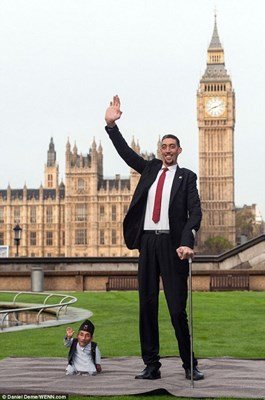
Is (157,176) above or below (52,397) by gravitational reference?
above

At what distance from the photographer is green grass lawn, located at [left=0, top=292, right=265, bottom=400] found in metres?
7.91

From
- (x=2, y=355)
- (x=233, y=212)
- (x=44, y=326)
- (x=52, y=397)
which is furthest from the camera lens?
(x=233, y=212)

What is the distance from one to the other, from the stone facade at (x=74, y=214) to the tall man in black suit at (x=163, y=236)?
9105 cm

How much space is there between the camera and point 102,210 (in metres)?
99.0

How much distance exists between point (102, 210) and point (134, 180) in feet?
17.7

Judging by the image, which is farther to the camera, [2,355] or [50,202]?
[50,202]

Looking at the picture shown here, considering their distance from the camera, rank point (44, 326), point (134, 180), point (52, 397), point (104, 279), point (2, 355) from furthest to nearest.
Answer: point (134, 180), point (104, 279), point (44, 326), point (2, 355), point (52, 397)

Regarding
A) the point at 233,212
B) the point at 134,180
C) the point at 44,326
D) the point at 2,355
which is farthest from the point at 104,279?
the point at 233,212

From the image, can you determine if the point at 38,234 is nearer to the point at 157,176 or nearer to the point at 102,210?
the point at 102,210

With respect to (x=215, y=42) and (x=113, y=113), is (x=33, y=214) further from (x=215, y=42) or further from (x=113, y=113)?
(x=113, y=113)

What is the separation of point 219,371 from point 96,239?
92.2 metres

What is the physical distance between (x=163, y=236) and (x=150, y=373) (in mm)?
976

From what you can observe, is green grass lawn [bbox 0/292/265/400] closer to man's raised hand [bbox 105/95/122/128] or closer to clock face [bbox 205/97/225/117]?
man's raised hand [bbox 105/95/122/128]

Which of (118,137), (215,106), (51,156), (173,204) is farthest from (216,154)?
(173,204)
